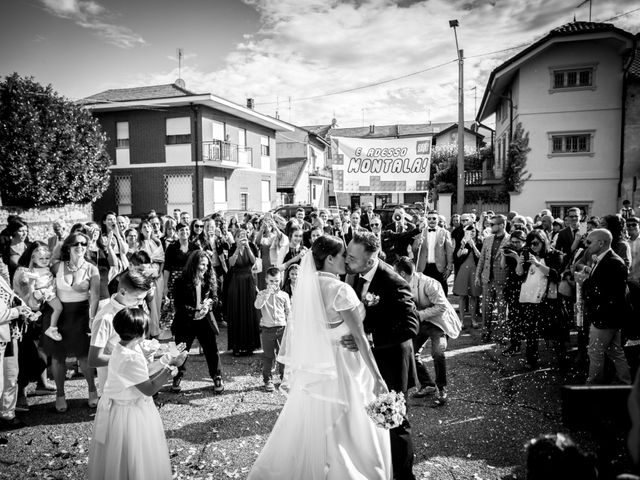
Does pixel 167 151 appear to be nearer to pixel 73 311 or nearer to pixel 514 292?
Result: pixel 73 311

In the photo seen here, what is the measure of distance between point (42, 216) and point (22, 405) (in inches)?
535

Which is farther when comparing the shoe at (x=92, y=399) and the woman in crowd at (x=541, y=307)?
the woman in crowd at (x=541, y=307)

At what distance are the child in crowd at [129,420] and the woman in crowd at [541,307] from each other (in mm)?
4979

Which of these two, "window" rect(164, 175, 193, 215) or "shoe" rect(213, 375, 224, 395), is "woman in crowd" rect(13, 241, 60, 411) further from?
"window" rect(164, 175, 193, 215)

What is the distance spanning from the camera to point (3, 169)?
48.2 feet

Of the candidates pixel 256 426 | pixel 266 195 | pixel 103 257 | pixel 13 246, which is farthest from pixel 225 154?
pixel 256 426

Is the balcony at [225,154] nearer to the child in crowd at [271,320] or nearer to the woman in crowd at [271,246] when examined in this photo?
the woman in crowd at [271,246]

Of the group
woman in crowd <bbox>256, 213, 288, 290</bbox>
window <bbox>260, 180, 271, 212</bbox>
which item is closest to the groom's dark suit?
woman in crowd <bbox>256, 213, 288, 290</bbox>

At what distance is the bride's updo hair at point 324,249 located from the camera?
3.40 meters

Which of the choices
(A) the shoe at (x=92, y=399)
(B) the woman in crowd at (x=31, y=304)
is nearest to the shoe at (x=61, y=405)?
(A) the shoe at (x=92, y=399)

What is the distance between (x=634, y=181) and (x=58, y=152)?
23185mm

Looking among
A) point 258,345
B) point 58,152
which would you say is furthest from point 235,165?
point 258,345

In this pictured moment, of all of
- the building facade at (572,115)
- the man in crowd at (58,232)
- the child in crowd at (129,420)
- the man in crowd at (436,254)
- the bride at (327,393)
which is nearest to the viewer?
the child in crowd at (129,420)

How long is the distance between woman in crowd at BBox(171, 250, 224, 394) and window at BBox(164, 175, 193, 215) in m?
18.9
